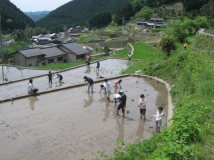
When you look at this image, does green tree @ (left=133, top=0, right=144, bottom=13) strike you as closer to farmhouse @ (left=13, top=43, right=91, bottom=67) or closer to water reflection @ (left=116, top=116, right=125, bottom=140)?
farmhouse @ (left=13, top=43, right=91, bottom=67)

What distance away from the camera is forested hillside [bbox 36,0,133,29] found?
139250 mm

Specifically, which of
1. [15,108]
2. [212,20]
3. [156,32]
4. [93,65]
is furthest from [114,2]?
[15,108]

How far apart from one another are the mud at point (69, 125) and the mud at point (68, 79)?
3.31 m

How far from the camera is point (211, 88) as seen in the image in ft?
28.1

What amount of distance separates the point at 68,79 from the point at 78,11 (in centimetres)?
14500

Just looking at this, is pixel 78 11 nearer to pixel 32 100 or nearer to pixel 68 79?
pixel 68 79

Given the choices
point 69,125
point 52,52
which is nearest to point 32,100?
point 69,125

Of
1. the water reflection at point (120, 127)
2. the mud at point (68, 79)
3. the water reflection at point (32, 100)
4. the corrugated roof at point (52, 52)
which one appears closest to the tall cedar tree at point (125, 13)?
the corrugated roof at point (52, 52)

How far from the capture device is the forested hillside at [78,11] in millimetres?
139250

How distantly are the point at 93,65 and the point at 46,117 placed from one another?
562 inches

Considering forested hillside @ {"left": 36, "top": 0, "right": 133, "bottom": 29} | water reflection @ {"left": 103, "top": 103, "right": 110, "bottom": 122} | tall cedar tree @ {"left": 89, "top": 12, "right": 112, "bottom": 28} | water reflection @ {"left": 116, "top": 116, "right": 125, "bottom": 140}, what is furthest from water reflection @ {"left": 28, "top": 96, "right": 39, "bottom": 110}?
forested hillside @ {"left": 36, "top": 0, "right": 133, "bottom": 29}

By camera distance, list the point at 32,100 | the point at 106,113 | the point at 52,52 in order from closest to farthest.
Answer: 1. the point at 106,113
2. the point at 32,100
3. the point at 52,52

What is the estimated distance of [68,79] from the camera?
1719 cm

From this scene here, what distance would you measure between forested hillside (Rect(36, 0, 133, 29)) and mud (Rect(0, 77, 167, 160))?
427ft
